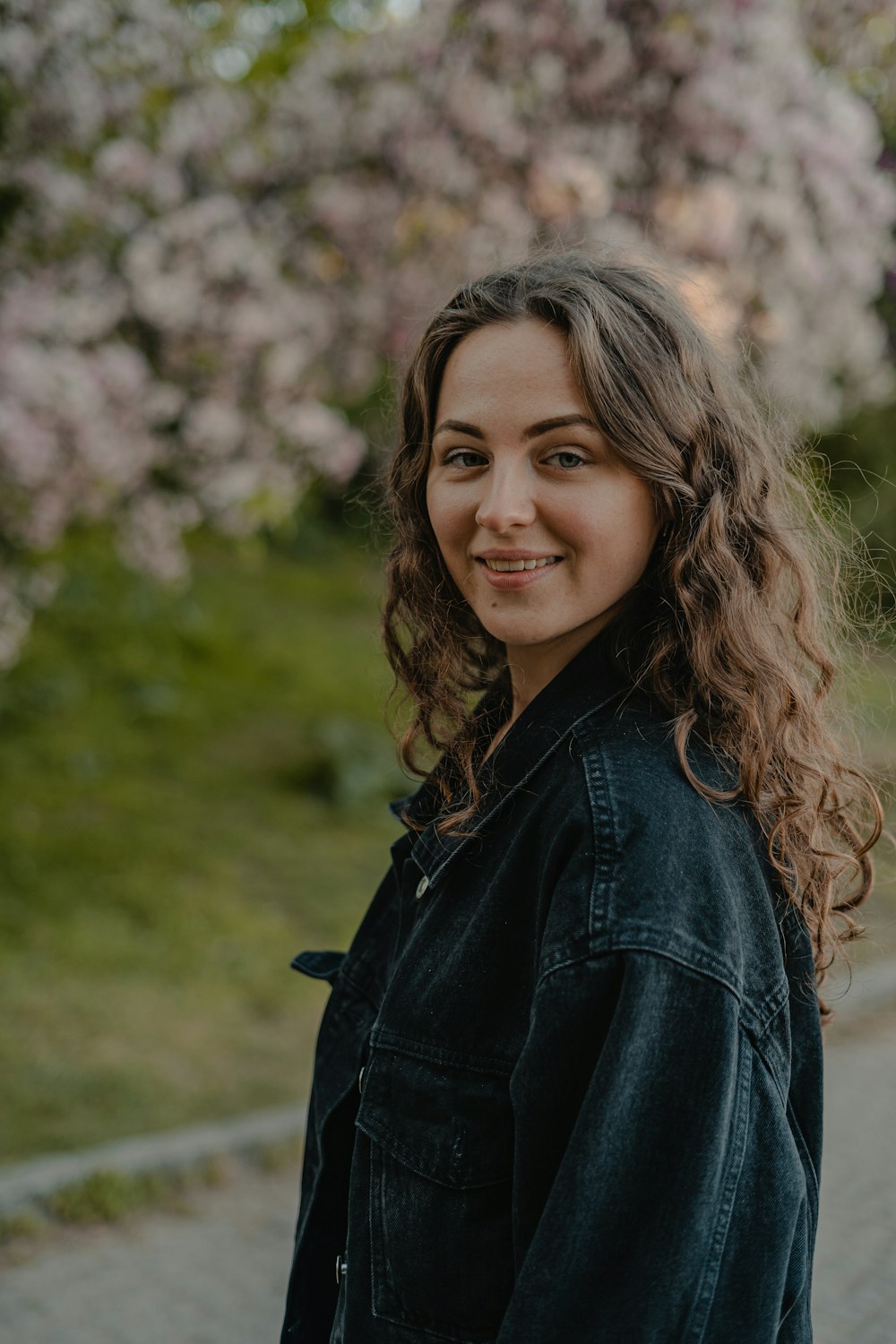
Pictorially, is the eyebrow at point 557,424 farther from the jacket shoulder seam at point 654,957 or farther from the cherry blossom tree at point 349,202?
the cherry blossom tree at point 349,202

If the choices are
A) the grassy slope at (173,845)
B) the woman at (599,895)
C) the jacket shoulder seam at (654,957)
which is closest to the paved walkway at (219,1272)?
the grassy slope at (173,845)


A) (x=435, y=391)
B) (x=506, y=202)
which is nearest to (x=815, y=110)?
(x=506, y=202)

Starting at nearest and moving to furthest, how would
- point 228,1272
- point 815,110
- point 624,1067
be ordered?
point 624,1067 → point 228,1272 → point 815,110

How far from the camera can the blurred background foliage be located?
4.56 meters

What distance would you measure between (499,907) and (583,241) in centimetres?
102

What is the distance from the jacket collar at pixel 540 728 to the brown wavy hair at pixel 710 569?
2cm

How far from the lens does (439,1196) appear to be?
129cm

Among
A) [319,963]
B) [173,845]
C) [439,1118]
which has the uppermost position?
[173,845]

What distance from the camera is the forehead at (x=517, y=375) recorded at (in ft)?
4.42

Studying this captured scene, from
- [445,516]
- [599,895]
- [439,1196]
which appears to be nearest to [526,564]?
[445,516]

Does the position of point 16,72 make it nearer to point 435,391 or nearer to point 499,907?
point 435,391

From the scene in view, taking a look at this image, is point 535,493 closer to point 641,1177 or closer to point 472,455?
point 472,455

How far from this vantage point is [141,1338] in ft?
9.93

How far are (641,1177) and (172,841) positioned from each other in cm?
576
